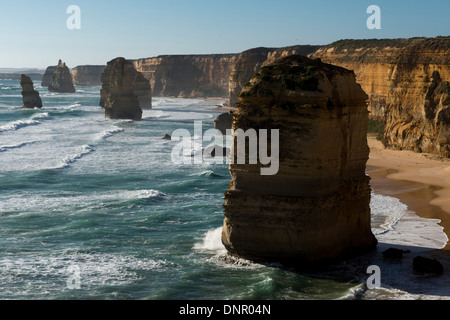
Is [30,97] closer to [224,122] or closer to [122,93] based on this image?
[122,93]

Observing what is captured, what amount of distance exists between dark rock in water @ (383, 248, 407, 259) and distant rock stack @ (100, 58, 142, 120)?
57.8m

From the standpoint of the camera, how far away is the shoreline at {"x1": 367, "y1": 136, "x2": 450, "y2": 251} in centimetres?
2644

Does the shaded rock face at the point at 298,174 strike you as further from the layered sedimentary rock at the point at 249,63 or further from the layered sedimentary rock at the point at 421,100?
the layered sedimentary rock at the point at 249,63

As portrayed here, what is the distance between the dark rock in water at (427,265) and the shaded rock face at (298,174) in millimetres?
2148

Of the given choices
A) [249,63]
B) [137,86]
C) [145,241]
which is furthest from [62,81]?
[145,241]

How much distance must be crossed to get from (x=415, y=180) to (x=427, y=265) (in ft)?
52.9

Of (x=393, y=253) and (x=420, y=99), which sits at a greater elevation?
(x=420, y=99)

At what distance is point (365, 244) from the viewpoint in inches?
768

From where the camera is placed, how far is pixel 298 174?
17375 millimetres

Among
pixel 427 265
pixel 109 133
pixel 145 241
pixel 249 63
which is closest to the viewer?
pixel 427 265

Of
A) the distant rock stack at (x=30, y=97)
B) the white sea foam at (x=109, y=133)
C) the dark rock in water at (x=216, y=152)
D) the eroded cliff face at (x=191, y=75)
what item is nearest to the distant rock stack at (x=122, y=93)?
the white sea foam at (x=109, y=133)

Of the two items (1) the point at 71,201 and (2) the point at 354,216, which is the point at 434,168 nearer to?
(2) the point at 354,216

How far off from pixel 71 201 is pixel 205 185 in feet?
24.8

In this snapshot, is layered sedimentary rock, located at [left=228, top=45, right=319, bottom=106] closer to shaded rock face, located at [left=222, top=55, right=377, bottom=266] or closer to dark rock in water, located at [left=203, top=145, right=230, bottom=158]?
dark rock in water, located at [left=203, top=145, right=230, bottom=158]
